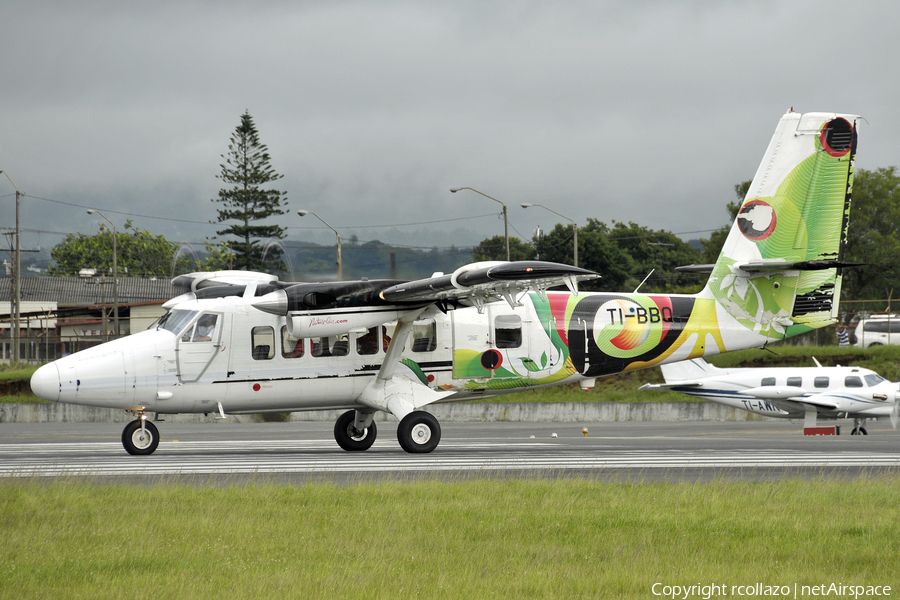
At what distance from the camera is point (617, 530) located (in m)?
8.63

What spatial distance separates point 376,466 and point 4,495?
6094mm

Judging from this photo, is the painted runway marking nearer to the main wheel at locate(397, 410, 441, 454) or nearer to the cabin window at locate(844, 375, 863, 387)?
the main wheel at locate(397, 410, 441, 454)

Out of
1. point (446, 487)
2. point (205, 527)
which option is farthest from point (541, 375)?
point (205, 527)

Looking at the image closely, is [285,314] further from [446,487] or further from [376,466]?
[446,487]

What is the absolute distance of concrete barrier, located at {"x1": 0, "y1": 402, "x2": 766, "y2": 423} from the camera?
120 ft

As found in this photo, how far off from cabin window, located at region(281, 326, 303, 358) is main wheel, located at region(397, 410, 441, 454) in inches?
104

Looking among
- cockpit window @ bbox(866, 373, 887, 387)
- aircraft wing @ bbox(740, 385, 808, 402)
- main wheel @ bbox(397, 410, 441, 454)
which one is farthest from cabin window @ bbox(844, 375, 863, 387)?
main wheel @ bbox(397, 410, 441, 454)

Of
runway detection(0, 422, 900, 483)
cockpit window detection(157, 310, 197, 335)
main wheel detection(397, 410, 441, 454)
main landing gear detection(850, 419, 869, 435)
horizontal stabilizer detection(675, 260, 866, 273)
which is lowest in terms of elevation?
main landing gear detection(850, 419, 869, 435)

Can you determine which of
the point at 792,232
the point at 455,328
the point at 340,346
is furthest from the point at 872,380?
the point at 340,346

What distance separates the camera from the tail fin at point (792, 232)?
1936cm

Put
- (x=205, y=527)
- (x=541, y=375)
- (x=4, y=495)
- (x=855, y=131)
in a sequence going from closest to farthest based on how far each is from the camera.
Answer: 1. (x=205, y=527)
2. (x=4, y=495)
3. (x=541, y=375)
4. (x=855, y=131)

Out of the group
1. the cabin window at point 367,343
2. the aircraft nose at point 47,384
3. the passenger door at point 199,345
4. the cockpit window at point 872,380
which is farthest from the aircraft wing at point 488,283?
the cockpit window at point 872,380

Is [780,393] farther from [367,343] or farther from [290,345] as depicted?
[290,345]

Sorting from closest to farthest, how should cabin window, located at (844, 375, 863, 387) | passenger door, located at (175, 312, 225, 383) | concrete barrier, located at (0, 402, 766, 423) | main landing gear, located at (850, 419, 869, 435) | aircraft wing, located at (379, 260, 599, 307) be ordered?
1. aircraft wing, located at (379, 260, 599, 307)
2. passenger door, located at (175, 312, 225, 383)
3. main landing gear, located at (850, 419, 869, 435)
4. cabin window, located at (844, 375, 863, 387)
5. concrete barrier, located at (0, 402, 766, 423)
